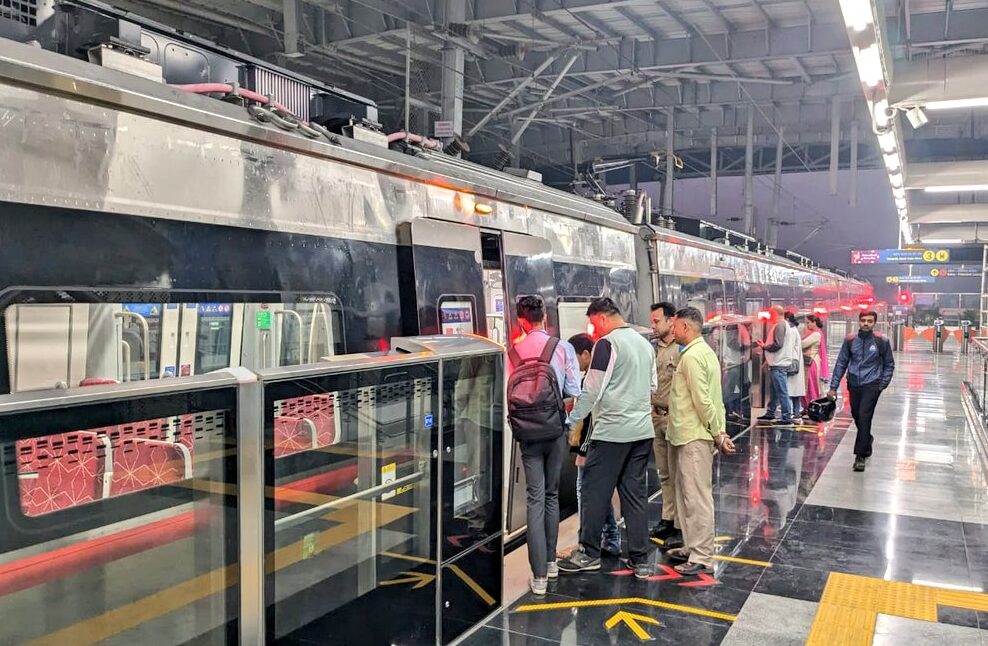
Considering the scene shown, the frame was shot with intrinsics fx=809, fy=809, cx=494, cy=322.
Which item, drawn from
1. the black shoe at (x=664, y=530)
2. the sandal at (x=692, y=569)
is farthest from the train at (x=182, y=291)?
the black shoe at (x=664, y=530)

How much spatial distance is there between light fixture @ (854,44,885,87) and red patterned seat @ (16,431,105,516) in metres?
6.43

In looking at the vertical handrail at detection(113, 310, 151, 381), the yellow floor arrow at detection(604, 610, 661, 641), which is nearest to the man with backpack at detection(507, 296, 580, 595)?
the yellow floor arrow at detection(604, 610, 661, 641)

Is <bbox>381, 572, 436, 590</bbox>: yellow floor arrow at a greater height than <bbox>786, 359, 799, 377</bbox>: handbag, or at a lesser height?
lesser

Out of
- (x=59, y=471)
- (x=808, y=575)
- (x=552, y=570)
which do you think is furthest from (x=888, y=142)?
(x=59, y=471)

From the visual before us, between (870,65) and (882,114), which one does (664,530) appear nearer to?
(870,65)

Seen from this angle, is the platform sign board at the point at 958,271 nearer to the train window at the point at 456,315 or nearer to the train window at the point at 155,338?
the train window at the point at 456,315

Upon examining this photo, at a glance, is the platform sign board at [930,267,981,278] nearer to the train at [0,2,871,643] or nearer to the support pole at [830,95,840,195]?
the support pole at [830,95,840,195]

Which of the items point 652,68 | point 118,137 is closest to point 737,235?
point 652,68

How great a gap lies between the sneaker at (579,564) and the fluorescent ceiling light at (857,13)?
13.9ft

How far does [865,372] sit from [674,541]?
3.79m

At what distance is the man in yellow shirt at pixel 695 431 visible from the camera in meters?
5.47

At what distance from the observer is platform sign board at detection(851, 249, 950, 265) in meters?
32.5

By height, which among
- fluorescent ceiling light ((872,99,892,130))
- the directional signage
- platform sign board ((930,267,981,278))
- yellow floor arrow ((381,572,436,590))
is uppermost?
fluorescent ceiling light ((872,99,892,130))

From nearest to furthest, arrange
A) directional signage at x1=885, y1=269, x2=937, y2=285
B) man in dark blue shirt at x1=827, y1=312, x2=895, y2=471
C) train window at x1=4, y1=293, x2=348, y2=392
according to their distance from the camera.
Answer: train window at x1=4, y1=293, x2=348, y2=392 → man in dark blue shirt at x1=827, y1=312, x2=895, y2=471 → directional signage at x1=885, y1=269, x2=937, y2=285
